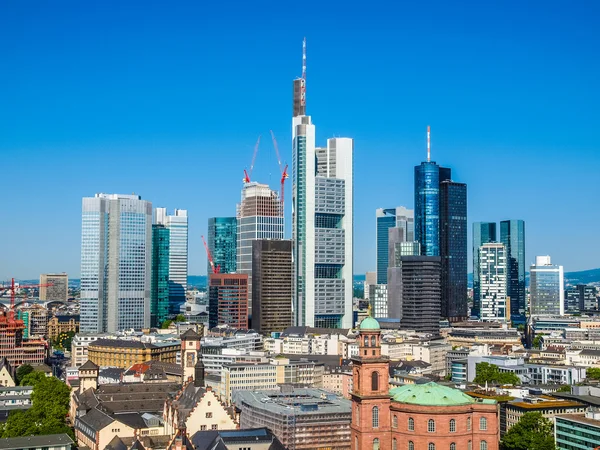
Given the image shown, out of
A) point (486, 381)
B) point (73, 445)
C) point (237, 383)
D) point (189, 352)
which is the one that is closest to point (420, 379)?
point (486, 381)

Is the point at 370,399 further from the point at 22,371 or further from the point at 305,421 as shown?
the point at 22,371

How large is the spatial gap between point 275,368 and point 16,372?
57.2m

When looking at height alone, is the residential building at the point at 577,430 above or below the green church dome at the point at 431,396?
below

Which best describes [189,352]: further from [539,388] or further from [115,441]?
[539,388]

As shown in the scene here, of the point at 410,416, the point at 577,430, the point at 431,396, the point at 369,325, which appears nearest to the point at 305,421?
the point at 410,416

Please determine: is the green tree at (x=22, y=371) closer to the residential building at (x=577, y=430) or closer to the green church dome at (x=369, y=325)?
the green church dome at (x=369, y=325)

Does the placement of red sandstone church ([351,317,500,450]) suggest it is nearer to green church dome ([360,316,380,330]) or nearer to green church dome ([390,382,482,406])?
green church dome ([390,382,482,406])

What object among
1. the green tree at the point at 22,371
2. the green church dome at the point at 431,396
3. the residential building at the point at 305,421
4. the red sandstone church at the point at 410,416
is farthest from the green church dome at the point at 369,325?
the green tree at the point at 22,371

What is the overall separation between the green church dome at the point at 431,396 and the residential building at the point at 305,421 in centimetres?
2292

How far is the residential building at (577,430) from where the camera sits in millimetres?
112938

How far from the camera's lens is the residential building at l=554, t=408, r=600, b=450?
11294 centimetres

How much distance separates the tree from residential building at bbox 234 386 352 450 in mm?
21964

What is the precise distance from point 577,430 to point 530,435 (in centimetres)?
600

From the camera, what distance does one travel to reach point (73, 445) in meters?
124
